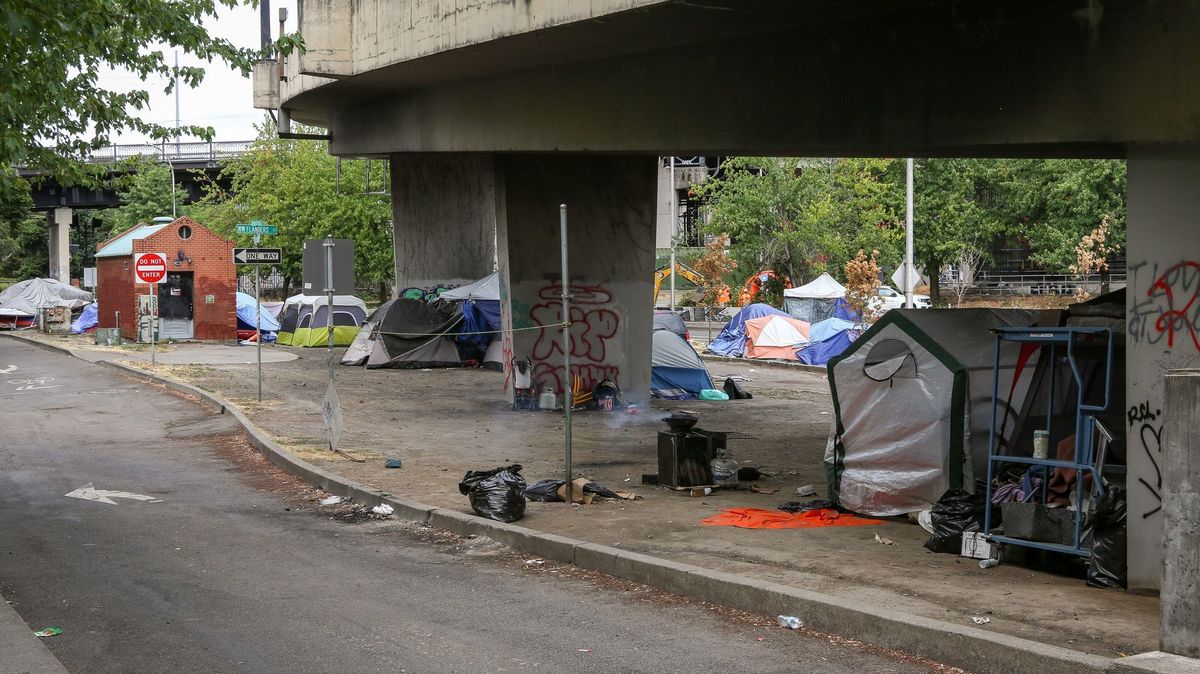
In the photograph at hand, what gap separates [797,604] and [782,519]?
3340 mm

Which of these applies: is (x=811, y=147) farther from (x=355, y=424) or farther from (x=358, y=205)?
(x=358, y=205)

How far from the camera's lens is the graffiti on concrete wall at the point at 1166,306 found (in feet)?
26.2

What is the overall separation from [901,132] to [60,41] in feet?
26.9

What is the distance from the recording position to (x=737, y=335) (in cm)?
3812

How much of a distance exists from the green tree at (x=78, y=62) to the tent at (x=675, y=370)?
35.0 ft

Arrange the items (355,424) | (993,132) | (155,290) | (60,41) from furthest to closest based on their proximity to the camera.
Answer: (155,290)
(355,424)
(60,41)
(993,132)

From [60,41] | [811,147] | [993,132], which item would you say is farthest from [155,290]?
[993,132]

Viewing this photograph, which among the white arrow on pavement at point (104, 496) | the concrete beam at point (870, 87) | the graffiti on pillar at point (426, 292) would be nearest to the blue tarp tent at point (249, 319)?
the graffiti on pillar at point (426, 292)

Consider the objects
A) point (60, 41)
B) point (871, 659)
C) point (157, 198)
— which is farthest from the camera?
point (157, 198)

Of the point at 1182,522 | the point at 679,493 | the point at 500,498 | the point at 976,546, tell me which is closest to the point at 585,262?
the point at 679,493

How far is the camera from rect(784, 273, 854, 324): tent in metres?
43.2

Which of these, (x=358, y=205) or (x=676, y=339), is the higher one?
(x=358, y=205)

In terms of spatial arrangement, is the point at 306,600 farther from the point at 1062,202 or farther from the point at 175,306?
the point at 1062,202

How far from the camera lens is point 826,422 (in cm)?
2050
